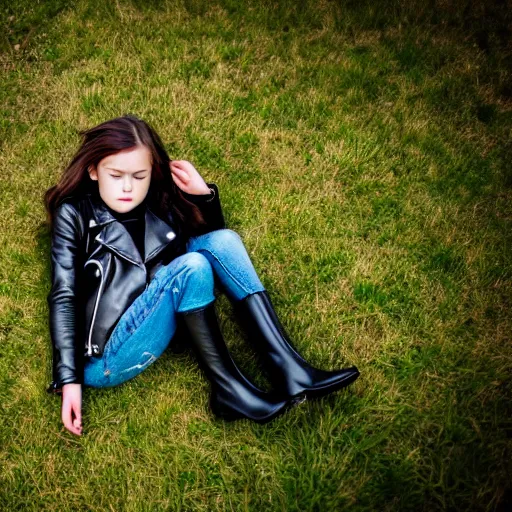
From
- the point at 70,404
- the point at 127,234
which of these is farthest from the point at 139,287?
the point at 70,404

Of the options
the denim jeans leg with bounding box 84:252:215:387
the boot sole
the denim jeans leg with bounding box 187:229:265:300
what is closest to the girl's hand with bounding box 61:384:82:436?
the denim jeans leg with bounding box 84:252:215:387

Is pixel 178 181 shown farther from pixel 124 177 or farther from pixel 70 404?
pixel 70 404

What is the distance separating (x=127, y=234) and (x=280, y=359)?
51.1 inches

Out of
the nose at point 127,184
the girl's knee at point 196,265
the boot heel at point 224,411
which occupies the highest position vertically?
the nose at point 127,184

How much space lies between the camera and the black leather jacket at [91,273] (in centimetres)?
291

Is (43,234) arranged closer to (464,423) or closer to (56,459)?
(56,459)

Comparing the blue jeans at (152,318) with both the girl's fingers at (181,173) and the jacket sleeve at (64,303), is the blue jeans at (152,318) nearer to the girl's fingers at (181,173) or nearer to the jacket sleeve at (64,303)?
the jacket sleeve at (64,303)

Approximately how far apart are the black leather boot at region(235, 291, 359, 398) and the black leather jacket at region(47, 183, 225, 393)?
0.71 meters

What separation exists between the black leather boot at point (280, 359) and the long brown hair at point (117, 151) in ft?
2.51

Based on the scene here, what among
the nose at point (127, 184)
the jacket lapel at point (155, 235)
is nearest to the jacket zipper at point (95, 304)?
the jacket lapel at point (155, 235)

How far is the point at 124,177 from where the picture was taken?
10.3 feet

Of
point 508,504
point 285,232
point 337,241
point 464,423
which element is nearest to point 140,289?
point 285,232

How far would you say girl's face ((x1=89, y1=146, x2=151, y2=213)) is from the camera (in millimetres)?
3135

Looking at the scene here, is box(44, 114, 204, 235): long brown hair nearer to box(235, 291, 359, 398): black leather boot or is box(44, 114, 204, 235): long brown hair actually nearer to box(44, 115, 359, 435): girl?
box(44, 115, 359, 435): girl
